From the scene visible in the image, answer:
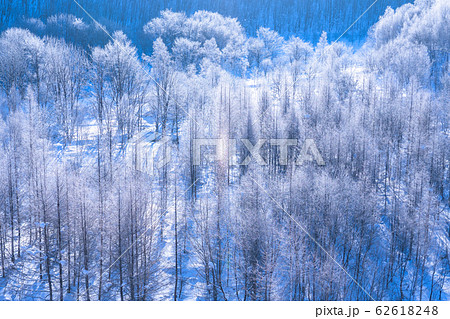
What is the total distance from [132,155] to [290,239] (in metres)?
18.1

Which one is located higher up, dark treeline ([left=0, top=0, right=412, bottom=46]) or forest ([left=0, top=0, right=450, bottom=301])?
dark treeline ([left=0, top=0, right=412, bottom=46])

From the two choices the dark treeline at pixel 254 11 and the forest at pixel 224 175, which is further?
the dark treeline at pixel 254 11

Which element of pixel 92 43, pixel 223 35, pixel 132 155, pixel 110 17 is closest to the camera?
pixel 132 155

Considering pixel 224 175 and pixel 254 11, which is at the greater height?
pixel 254 11

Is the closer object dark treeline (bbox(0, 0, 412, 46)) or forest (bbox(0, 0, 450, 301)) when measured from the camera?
forest (bbox(0, 0, 450, 301))

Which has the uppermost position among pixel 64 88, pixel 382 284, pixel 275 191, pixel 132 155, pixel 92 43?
pixel 92 43

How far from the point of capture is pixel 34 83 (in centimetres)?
4634

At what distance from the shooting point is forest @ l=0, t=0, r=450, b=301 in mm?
24500

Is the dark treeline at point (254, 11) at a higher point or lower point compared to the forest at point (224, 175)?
higher

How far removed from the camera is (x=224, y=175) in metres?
32.6

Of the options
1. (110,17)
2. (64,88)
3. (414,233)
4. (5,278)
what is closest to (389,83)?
(414,233)

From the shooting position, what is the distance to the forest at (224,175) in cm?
2450

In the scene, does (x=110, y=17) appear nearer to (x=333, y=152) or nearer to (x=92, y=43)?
(x=92, y=43)

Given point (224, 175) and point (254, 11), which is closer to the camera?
Answer: point (224, 175)
